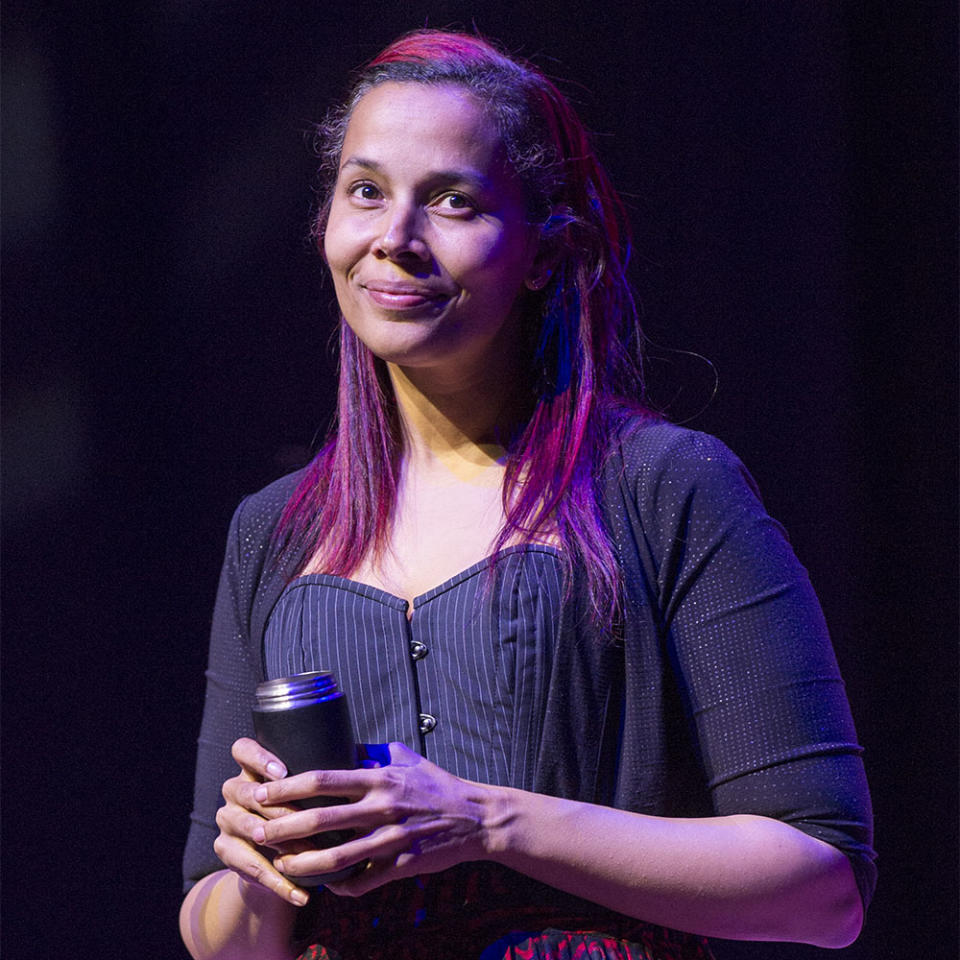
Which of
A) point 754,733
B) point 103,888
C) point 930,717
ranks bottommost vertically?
point 103,888

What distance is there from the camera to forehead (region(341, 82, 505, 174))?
1.35 meters

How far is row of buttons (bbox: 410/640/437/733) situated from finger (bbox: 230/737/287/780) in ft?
0.80

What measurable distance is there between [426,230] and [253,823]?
0.64 metres

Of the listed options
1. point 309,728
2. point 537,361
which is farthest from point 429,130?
point 309,728

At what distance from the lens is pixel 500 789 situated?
112cm

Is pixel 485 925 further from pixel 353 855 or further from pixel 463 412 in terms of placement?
pixel 463 412

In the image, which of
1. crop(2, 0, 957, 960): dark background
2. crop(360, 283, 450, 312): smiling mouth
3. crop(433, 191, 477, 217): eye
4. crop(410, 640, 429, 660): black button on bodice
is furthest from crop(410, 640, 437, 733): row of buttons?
crop(2, 0, 957, 960): dark background

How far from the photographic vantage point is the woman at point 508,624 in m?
1.13

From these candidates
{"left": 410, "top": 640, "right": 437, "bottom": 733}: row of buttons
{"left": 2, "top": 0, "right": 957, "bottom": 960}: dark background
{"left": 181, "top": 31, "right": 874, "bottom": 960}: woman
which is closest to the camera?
{"left": 181, "top": 31, "right": 874, "bottom": 960}: woman

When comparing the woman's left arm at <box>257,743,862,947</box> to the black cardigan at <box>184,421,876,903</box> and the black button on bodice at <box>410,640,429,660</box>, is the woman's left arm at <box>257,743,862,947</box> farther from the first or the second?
the black button on bodice at <box>410,640,429,660</box>

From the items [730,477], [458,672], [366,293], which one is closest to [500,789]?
[458,672]

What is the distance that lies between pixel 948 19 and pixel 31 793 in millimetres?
1931

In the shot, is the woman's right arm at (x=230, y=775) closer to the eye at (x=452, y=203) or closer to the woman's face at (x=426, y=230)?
the woman's face at (x=426, y=230)

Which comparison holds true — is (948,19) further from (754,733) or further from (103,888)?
(103,888)
